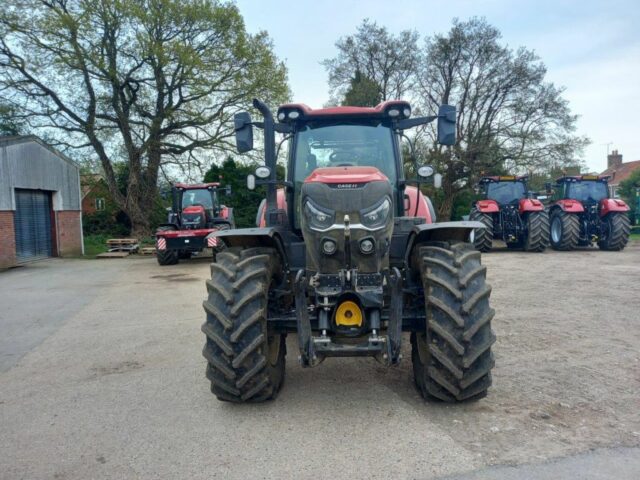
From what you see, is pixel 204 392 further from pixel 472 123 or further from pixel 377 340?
pixel 472 123

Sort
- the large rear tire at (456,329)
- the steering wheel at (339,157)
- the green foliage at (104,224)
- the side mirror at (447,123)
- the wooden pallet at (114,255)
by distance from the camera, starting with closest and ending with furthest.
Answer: the large rear tire at (456,329)
the side mirror at (447,123)
the steering wheel at (339,157)
the wooden pallet at (114,255)
the green foliage at (104,224)

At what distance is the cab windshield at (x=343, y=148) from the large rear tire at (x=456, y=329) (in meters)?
1.36

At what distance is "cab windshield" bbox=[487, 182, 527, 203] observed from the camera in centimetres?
1703

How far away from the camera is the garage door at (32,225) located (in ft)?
57.5

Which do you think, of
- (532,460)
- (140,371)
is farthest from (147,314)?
(532,460)

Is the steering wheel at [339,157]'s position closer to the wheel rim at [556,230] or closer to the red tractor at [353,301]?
the red tractor at [353,301]

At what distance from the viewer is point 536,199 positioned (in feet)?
53.6

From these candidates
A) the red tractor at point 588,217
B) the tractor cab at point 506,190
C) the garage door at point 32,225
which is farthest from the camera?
the garage door at point 32,225

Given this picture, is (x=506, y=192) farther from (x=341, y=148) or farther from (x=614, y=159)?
(x=614, y=159)

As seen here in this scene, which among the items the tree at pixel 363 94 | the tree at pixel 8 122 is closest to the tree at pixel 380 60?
the tree at pixel 363 94

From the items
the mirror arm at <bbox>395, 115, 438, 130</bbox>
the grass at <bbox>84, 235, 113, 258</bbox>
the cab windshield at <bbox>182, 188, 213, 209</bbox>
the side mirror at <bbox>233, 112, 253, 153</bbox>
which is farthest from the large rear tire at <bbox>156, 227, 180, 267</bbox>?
the mirror arm at <bbox>395, 115, 438, 130</bbox>

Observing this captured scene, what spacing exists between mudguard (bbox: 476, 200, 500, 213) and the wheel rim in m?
1.91

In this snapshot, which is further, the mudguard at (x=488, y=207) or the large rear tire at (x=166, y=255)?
the mudguard at (x=488, y=207)

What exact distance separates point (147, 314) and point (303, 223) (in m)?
5.23
